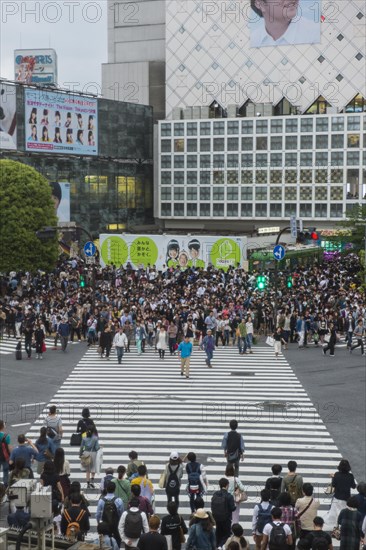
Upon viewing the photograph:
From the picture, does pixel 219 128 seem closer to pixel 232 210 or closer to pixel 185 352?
pixel 232 210

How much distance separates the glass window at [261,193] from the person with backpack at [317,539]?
69.1 m

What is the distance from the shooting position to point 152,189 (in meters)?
87.2

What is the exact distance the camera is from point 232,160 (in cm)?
7919

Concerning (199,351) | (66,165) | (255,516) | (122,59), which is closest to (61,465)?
(255,516)

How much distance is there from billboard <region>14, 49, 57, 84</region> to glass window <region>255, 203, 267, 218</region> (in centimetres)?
5230

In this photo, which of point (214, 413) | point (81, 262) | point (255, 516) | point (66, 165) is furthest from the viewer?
point (66, 165)

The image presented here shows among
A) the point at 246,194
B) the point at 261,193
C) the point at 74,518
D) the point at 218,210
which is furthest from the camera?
the point at 218,210

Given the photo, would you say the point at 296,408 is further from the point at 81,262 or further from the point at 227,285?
the point at 81,262

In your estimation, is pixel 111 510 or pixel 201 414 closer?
pixel 111 510

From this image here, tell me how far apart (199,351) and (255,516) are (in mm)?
20516

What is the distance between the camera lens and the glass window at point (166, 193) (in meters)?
83.2

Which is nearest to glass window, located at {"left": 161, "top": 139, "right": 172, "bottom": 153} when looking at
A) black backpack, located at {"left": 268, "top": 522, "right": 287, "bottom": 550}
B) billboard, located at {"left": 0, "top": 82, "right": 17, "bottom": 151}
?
billboard, located at {"left": 0, "top": 82, "right": 17, "bottom": 151}

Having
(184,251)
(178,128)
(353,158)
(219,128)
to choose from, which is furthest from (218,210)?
(184,251)

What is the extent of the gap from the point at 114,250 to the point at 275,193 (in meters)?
30.6
